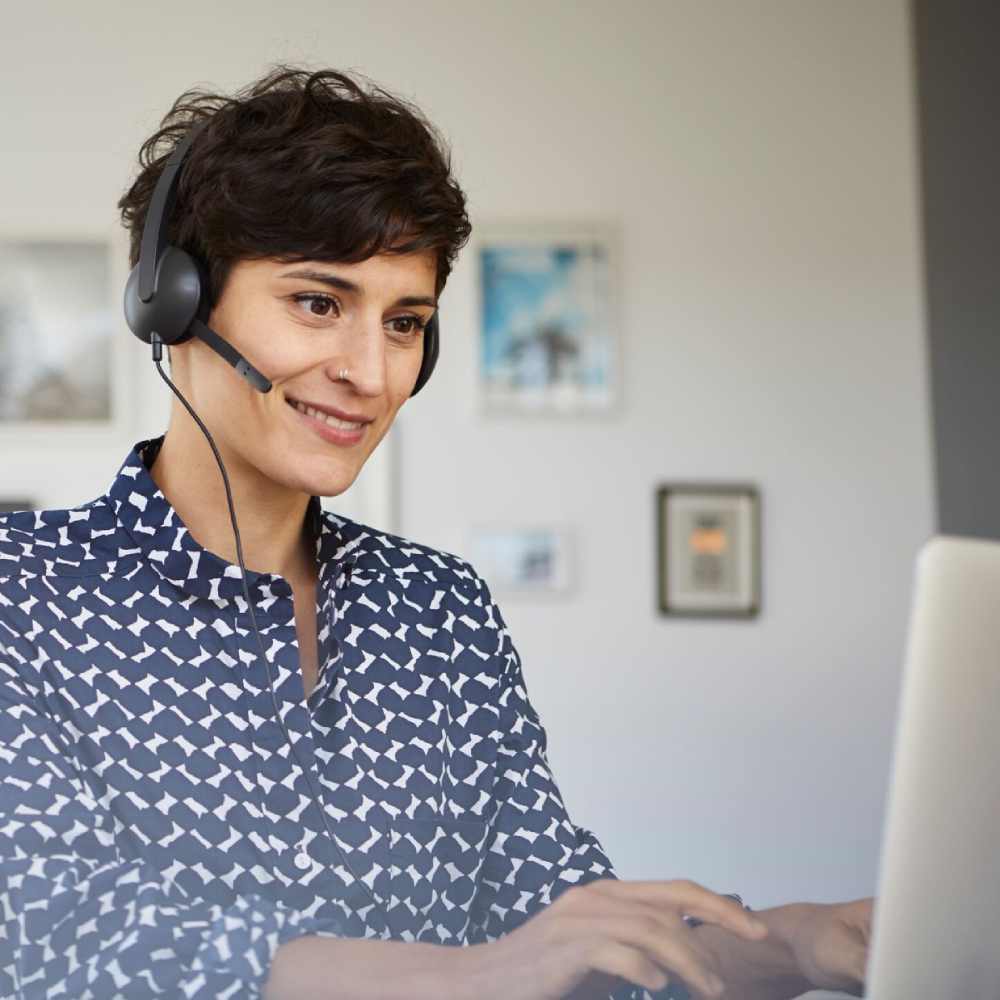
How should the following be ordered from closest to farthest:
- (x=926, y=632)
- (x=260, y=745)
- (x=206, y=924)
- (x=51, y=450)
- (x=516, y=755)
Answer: (x=926, y=632) → (x=206, y=924) → (x=260, y=745) → (x=516, y=755) → (x=51, y=450)

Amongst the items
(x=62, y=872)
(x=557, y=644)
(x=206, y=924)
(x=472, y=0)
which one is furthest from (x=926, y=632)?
(x=472, y=0)

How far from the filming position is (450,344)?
366 centimetres

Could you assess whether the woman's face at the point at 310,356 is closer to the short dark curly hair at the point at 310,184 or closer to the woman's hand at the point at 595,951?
the short dark curly hair at the point at 310,184

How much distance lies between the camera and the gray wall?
3.50 meters

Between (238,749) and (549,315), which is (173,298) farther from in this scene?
(549,315)

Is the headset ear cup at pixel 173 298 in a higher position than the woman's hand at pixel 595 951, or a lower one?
higher

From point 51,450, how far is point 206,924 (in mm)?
2926

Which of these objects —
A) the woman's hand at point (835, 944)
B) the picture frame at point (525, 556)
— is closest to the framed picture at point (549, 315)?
the picture frame at point (525, 556)

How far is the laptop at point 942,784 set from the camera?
0.61 m

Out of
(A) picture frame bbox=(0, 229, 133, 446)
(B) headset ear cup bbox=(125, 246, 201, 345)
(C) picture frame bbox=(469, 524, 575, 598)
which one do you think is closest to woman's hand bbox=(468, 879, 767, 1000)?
(B) headset ear cup bbox=(125, 246, 201, 345)

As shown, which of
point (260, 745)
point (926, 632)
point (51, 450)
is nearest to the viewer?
point (926, 632)

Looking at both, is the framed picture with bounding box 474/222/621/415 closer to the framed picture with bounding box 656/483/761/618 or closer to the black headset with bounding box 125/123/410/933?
the framed picture with bounding box 656/483/761/618

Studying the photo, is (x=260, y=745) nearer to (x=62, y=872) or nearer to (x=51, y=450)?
(x=62, y=872)

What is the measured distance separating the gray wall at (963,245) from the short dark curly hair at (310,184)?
2517 mm
